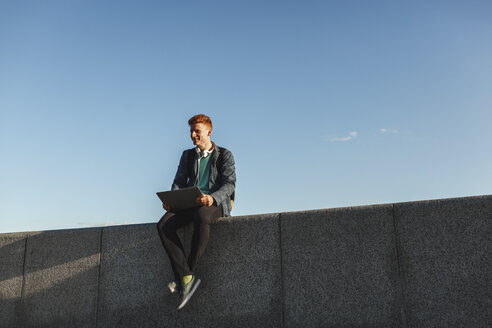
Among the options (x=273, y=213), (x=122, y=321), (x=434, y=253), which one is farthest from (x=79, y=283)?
(x=434, y=253)

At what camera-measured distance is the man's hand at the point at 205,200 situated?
15.9 ft

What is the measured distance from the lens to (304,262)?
4.73 metres

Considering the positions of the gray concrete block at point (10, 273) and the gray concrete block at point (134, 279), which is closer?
the gray concrete block at point (134, 279)

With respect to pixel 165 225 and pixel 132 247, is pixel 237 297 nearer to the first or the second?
pixel 165 225

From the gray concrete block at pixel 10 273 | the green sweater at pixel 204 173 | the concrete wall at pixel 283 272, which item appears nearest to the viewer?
the concrete wall at pixel 283 272

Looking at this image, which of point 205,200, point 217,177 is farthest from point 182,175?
point 205,200

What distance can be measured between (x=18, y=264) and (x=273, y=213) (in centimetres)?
357

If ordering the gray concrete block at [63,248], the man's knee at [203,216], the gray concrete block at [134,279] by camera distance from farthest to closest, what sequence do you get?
the gray concrete block at [63,248]
the gray concrete block at [134,279]
the man's knee at [203,216]

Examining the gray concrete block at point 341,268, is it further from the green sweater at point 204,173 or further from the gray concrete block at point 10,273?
the gray concrete block at point 10,273

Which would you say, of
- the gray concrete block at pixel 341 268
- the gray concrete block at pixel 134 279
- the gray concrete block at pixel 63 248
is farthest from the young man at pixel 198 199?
the gray concrete block at pixel 63 248

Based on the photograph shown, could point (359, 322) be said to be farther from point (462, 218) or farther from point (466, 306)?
point (462, 218)

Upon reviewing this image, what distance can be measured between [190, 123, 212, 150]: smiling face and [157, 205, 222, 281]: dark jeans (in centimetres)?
72

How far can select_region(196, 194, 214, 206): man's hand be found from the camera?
15.9ft

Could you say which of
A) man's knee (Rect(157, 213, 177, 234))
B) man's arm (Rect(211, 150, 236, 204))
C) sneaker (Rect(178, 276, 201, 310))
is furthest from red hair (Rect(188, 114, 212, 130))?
sneaker (Rect(178, 276, 201, 310))
